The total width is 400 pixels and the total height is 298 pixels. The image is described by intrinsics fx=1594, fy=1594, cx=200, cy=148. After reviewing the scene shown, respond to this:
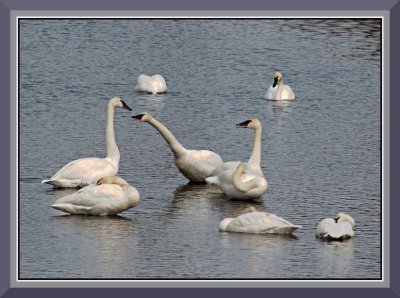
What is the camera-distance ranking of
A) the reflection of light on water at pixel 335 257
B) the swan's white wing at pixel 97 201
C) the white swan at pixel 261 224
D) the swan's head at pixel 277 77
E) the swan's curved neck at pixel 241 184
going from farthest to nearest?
the swan's head at pixel 277 77 → the swan's curved neck at pixel 241 184 → the swan's white wing at pixel 97 201 → the white swan at pixel 261 224 → the reflection of light on water at pixel 335 257

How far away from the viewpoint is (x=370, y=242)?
2005 centimetres

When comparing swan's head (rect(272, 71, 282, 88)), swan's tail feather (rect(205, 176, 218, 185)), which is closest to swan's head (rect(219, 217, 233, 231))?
swan's tail feather (rect(205, 176, 218, 185))

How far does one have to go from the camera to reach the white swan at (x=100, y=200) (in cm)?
2117

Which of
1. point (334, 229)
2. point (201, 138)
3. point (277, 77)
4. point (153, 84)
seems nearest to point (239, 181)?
point (334, 229)

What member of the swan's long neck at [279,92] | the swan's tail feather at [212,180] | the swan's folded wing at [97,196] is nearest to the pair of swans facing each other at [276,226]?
the swan's folded wing at [97,196]

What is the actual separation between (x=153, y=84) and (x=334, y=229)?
1327 centimetres

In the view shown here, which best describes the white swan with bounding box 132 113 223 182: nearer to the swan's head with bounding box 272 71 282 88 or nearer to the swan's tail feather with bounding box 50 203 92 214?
the swan's tail feather with bounding box 50 203 92 214

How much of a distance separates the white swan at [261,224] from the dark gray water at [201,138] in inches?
5.0

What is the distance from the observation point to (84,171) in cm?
2294

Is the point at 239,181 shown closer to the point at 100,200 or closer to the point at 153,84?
the point at 100,200

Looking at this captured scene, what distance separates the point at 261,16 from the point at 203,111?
13544 mm

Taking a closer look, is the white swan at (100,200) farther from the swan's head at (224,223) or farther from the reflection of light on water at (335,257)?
the reflection of light on water at (335,257)
